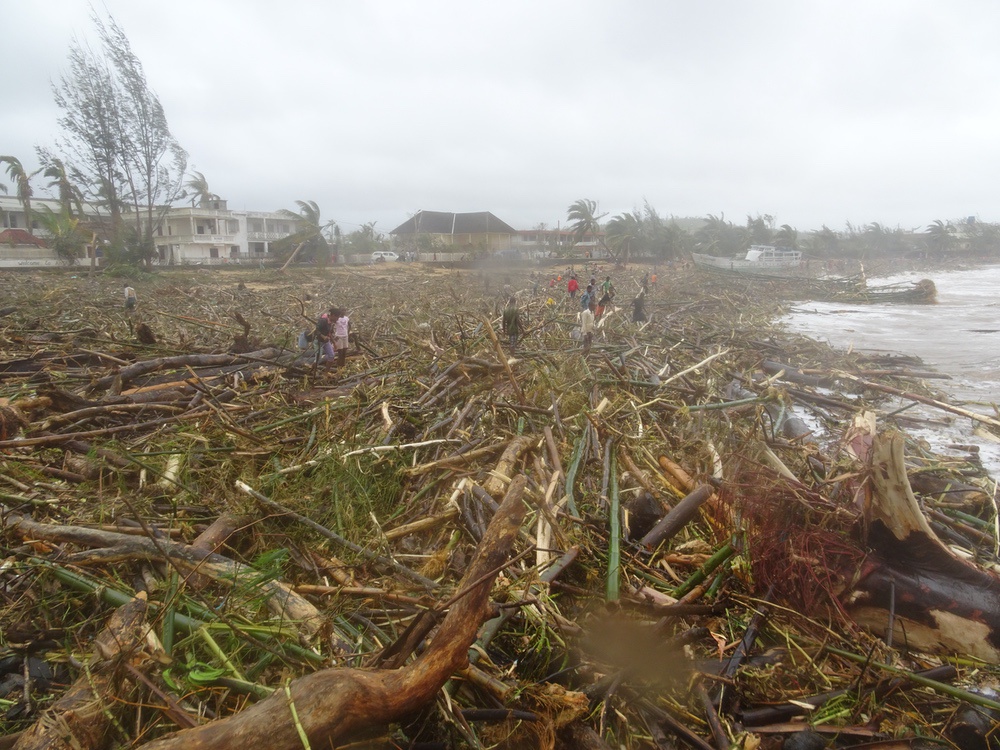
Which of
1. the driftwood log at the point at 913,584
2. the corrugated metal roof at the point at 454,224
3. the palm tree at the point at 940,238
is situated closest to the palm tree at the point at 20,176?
the corrugated metal roof at the point at 454,224

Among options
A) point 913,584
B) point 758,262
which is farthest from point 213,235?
point 913,584

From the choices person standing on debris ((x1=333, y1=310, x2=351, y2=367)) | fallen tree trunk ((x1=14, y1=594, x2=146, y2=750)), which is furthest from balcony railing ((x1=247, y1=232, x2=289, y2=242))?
fallen tree trunk ((x1=14, y1=594, x2=146, y2=750))

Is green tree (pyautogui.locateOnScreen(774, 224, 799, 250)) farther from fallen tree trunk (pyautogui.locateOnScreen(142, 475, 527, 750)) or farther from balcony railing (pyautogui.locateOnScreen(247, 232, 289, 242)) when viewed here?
fallen tree trunk (pyautogui.locateOnScreen(142, 475, 527, 750))

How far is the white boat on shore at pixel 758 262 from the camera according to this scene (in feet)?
104

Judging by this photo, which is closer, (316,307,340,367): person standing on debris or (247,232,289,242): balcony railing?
(316,307,340,367): person standing on debris

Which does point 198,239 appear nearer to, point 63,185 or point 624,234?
point 63,185

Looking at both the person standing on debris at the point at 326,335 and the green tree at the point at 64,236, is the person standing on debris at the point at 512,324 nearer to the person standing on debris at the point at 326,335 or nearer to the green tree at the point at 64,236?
the person standing on debris at the point at 326,335

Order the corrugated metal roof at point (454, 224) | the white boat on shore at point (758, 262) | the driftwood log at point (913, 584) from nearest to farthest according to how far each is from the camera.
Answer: the driftwood log at point (913, 584) → the white boat on shore at point (758, 262) → the corrugated metal roof at point (454, 224)

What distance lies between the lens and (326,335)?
26.2ft

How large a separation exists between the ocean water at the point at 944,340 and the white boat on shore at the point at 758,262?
9.47 meters

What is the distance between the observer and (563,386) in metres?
5.89

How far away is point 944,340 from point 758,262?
2264 centimetres

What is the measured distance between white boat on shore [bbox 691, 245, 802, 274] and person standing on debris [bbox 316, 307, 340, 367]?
27144 millimetres

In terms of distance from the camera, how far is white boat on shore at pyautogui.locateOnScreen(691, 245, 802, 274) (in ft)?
104
